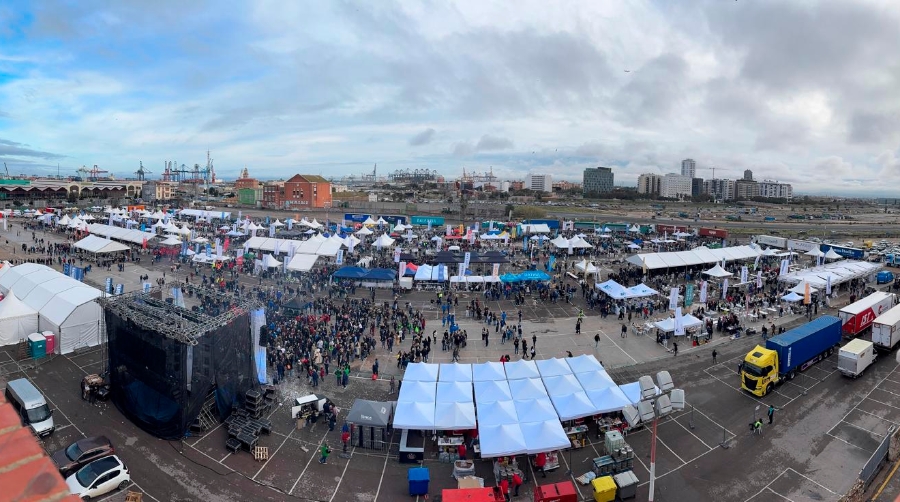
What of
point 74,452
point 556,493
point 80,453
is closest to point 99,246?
point 74,452

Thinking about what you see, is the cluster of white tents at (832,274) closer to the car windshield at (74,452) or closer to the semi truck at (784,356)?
the semi truck at (784,356)

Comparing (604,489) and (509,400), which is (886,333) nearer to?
(604,489)

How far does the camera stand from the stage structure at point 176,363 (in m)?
13.1

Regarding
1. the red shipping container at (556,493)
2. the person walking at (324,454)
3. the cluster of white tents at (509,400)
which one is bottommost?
the person walking at (324,454)

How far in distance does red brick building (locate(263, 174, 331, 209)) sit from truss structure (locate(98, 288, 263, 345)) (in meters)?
68.5

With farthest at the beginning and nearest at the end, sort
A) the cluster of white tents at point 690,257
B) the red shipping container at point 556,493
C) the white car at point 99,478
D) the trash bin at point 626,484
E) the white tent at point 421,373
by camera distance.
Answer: the cluster of white tents at point 690,257
the white tent at point 421,373
the trash bin at point 626,484
the white car at point 99,478
the red shipping container at point 556,493

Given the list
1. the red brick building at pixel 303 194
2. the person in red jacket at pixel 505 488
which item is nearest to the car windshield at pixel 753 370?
the person in red jacket at pixel 505 488

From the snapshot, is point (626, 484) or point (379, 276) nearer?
point (626, 484)

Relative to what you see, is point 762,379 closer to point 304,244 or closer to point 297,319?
point 297,319

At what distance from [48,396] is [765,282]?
37190 millimetres

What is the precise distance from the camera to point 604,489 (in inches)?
431

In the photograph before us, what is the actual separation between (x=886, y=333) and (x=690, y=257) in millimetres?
15731

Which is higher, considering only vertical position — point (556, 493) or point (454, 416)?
point (454, 416)

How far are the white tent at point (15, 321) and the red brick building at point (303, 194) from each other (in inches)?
2544
